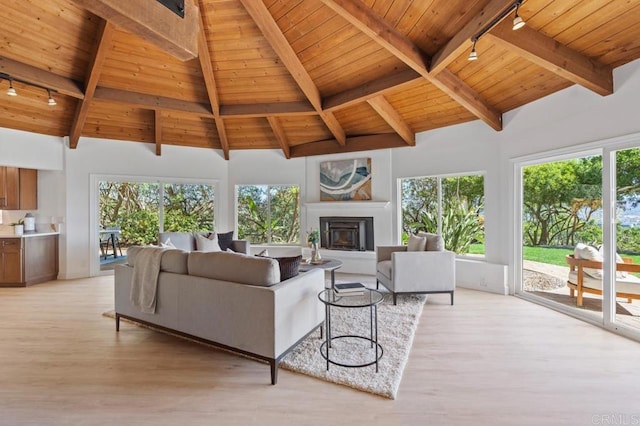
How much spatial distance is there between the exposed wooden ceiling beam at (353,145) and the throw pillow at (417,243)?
1.99m

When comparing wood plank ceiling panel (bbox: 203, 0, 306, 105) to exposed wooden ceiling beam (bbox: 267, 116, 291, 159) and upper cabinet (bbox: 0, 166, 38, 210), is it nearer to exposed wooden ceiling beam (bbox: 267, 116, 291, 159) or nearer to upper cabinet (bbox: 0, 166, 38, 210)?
exposed wooden ceiling beam (bbox: 267, 116, 291, 159)

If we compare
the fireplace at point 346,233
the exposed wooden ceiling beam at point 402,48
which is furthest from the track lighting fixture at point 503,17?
the fireplace at point 346,233

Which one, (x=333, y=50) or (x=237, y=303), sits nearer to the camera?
(x=237, y=303)

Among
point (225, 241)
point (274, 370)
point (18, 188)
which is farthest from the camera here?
point (225, 241)

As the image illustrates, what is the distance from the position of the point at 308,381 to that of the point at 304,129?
4.90 m

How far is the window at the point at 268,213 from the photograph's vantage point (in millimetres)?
6898

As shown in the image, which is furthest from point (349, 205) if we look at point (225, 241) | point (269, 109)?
point (225, 241)

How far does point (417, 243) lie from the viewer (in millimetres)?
4527

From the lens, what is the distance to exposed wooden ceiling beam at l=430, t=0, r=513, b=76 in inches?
101

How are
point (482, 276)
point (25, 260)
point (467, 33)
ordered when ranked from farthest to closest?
1. point (25, 260)
2. point (482, 276)
3. point (467, 33)

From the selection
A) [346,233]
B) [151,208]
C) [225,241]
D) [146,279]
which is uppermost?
[151,208]

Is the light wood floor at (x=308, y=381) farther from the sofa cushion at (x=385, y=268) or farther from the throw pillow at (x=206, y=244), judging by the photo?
the throw pillow at (x=206, y=244)

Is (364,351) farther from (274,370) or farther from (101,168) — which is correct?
(101,168)

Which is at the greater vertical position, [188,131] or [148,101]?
[148,101]
